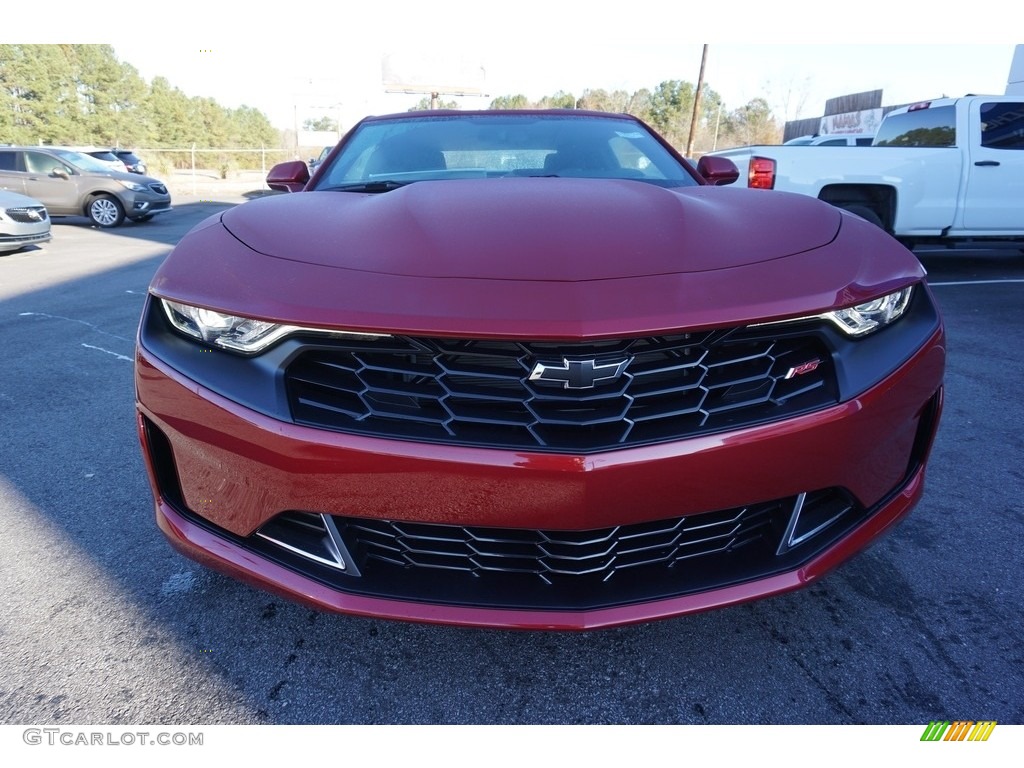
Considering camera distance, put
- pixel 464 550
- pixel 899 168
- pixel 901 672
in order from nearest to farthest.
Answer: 1. pixel 464 550
2. pixel 901 672
3. pixel 899 168

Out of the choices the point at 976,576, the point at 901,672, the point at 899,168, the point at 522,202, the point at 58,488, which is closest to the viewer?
the point at 901,672

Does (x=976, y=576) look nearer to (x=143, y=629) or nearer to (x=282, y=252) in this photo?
(x=282, y=252)

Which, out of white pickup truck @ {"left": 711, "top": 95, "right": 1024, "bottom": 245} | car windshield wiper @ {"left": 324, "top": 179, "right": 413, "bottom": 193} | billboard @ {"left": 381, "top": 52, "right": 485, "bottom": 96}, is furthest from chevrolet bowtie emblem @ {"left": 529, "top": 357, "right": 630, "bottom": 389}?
billboard @ {"left": 381, "top": 52, "right": 485, "bottom": 96}

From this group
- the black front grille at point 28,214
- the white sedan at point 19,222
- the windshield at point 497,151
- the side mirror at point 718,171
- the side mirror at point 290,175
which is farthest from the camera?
the black front grille at point 28,214

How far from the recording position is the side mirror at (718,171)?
2.67m

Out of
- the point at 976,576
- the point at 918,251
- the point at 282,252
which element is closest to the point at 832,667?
the point at 976,576

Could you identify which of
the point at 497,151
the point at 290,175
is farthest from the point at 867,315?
the point at 290,175

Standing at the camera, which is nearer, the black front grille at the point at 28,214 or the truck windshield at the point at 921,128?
the truck windshield at the point at 921,128

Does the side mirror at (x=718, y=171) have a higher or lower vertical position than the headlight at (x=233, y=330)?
higher

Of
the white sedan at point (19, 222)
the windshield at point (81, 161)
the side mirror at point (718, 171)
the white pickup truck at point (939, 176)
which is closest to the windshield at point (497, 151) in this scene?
the side mirror at point (718, 171)

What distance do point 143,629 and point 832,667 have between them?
1.84m

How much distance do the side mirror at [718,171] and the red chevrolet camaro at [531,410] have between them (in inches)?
47.3

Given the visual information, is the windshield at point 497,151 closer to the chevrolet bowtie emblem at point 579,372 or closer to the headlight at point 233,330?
the headlight at point 233,330

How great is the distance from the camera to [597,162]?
2.56 metres
